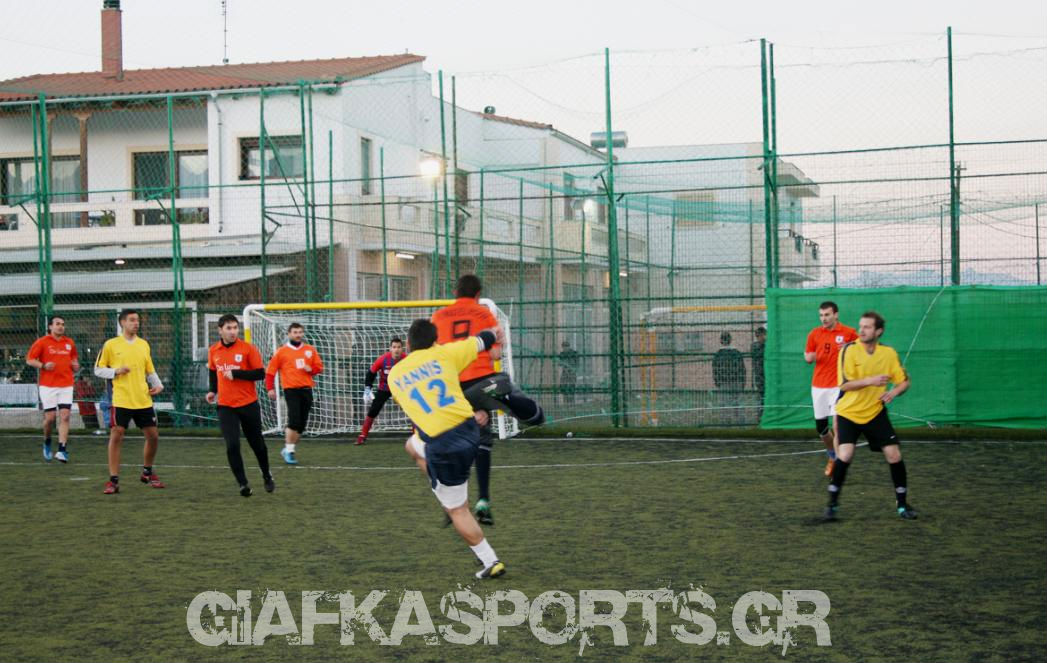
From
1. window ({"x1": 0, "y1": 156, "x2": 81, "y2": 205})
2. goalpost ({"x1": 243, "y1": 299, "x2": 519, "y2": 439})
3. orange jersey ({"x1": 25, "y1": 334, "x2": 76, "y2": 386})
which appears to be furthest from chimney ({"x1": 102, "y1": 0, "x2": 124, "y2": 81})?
orange jersey ({"x1": 25, "y1": 334, "x2": 76, "y2": 386})

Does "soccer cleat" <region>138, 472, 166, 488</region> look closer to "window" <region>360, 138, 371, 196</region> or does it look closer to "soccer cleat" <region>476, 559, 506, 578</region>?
"soccer cleat" <region>476, 559, 506, 578</region>

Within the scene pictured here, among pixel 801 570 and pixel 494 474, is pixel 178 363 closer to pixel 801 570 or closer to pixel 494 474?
pixel 494 474

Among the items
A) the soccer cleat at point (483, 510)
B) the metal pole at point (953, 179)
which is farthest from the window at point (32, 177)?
the soccer cleat at point (483, 510)

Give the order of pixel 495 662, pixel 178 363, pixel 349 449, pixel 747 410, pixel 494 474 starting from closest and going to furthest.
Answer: pixel 495 662 < pixel 494 474 < pixel 349 449 < pixel 747 410 < pixel 178 363

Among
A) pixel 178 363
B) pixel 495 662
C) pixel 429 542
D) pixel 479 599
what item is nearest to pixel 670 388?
pixel 178 363

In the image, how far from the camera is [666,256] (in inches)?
1045

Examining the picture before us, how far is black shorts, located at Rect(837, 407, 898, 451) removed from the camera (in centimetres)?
1020

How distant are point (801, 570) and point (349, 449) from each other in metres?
11.5

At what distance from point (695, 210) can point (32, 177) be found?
17.4m

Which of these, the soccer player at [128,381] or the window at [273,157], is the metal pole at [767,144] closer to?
the soccer player at [128,381]

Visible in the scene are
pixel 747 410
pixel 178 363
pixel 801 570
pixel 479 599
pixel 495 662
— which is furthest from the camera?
pixel 178 363

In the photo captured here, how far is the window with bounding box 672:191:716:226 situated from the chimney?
1673cm

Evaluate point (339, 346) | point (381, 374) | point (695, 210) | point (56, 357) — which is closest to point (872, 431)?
point (381, 374)

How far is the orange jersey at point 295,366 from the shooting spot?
16125mm
